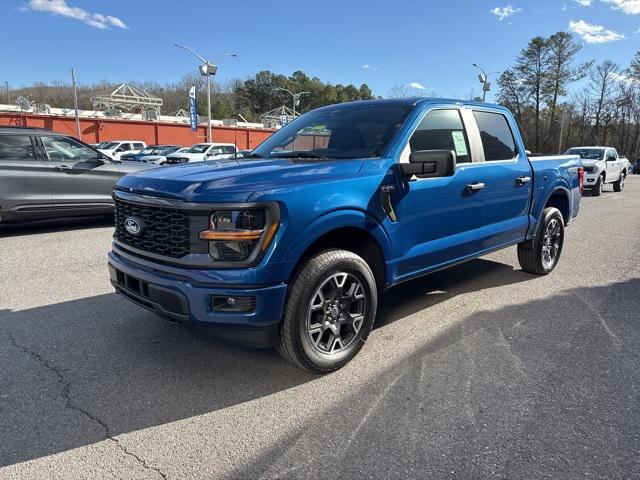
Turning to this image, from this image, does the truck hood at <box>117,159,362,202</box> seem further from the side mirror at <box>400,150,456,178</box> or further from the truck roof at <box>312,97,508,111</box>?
the truck roof at <box>312,97,508,111</box>

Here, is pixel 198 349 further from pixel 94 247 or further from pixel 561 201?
pixel 561 201

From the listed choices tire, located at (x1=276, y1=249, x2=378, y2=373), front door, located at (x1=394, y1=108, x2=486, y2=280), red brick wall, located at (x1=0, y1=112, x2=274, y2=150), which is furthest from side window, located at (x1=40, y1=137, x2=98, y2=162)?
red brick wall, located at (x1=0, y1=112, x2=274, y2=150)

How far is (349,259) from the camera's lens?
128 inches

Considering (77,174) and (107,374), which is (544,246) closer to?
(107,374)

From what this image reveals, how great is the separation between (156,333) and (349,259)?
72.3 inches

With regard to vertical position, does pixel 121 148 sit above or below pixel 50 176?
above

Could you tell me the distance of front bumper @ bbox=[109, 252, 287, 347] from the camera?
9.27 ft

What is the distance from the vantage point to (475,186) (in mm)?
4285

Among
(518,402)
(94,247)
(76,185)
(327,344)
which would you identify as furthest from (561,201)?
(76,185)

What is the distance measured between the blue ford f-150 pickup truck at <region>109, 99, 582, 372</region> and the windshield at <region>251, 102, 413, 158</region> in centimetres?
1

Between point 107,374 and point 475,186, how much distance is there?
333 cm

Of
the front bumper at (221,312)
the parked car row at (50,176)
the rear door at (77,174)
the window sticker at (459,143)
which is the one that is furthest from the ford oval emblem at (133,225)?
the rear door at (77,174)

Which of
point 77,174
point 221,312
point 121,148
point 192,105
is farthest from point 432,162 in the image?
point 192,105

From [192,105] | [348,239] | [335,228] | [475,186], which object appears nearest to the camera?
[335,228]
